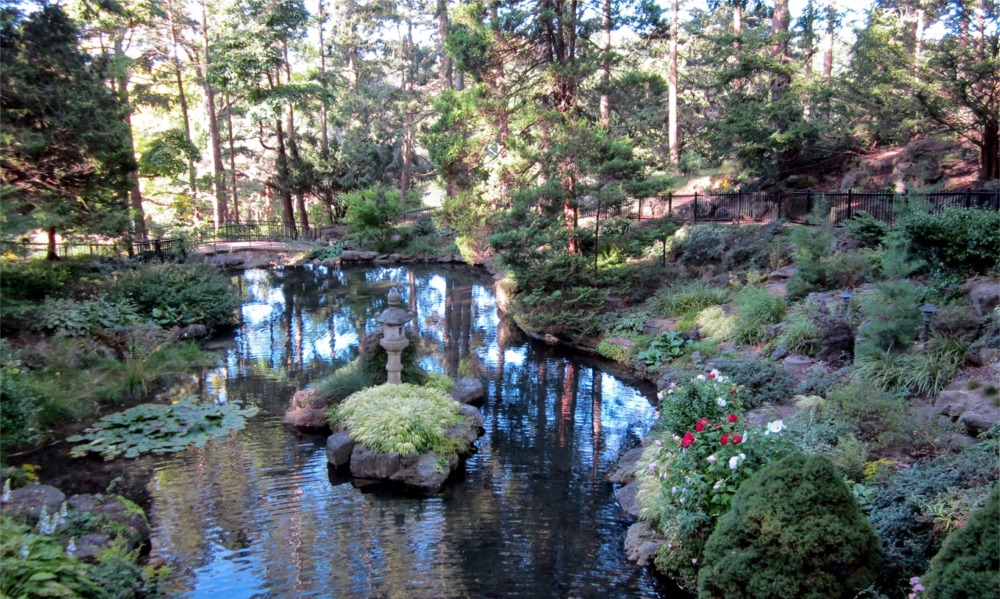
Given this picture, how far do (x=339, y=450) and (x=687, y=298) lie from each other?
8930 millimetres

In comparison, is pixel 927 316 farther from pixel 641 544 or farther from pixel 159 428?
pixel 159 428

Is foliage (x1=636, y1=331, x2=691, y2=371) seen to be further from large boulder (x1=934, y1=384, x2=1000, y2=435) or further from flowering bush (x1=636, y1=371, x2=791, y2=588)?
flowering bush (x1=636, y1=371, x2=791, y2=588)

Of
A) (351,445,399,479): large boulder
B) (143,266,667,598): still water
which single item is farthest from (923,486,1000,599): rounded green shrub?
(351,445,399,479): large boulder

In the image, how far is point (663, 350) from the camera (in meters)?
12.4

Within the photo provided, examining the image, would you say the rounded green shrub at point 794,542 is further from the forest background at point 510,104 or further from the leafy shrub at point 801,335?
the forest background at point 510,104

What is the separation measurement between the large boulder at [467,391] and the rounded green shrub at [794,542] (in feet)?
19.7

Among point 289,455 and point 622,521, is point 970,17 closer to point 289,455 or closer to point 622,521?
point 622,521

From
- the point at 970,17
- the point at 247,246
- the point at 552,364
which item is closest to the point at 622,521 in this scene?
the point at 552,364

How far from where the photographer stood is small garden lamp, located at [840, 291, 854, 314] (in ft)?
33.7

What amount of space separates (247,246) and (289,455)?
71.7ft

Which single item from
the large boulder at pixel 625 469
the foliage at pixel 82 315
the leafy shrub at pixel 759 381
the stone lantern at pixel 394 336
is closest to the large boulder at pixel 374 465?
the stone lantern at pixel 394 336

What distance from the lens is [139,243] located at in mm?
19984

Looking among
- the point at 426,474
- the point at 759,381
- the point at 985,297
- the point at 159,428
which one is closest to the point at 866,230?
the point at 985,297

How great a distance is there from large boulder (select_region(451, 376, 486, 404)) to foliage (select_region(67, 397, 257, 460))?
10.4 feet
